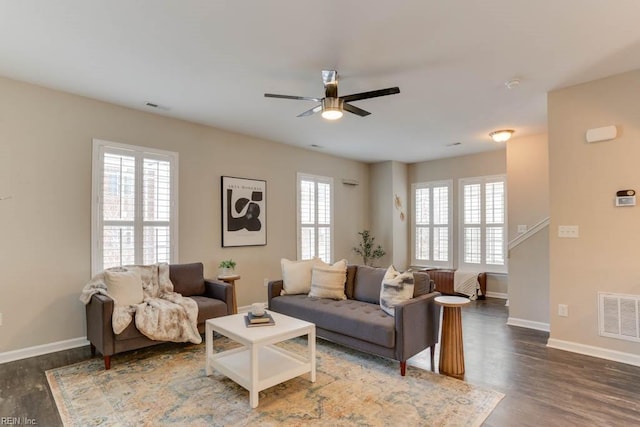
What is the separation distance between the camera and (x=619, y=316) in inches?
129

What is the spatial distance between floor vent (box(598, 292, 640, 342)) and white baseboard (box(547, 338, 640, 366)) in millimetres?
152

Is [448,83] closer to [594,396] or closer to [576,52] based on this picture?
[576,52]

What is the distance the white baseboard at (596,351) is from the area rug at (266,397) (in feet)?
5.04

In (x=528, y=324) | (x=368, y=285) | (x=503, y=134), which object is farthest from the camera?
(x=503, y=134)

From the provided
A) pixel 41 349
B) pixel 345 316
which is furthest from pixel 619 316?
pixel 41 349

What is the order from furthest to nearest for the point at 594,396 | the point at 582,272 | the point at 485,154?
the point at 485,154
the point at 582,272
the point at 594,396

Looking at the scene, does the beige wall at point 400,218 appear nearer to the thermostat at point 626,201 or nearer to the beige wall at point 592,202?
the beige wall at point 592,202

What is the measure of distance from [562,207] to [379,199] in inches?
164

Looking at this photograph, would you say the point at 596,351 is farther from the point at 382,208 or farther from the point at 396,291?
the point at 382,208

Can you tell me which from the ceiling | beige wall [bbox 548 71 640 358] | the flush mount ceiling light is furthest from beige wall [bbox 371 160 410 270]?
beige wall [bbox 548 71 640 358]

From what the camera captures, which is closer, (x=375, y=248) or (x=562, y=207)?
(x=562, y=207)

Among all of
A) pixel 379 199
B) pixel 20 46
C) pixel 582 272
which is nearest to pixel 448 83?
pixel 582 272

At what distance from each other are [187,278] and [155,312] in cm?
86

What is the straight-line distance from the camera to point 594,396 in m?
2.62
